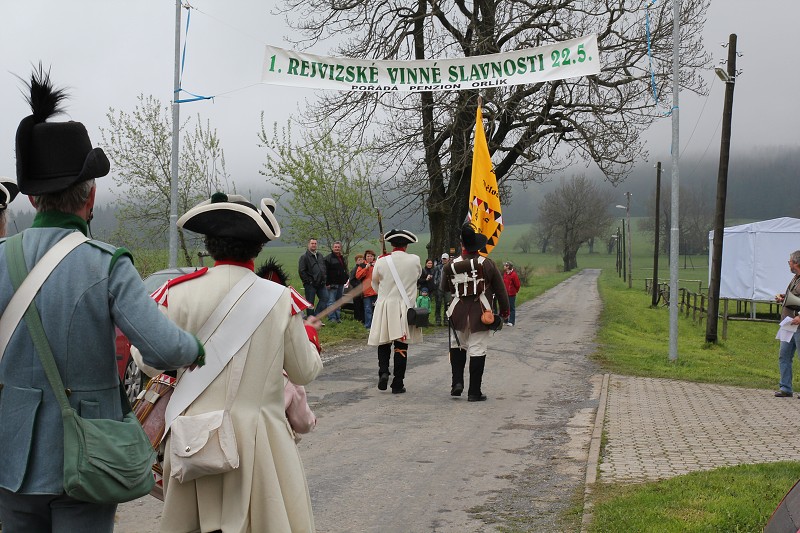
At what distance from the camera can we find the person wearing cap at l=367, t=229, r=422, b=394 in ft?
38.6

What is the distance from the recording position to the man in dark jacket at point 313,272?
70.9 feet

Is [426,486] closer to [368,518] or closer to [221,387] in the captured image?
[368,518]

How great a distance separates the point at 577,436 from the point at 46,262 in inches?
279

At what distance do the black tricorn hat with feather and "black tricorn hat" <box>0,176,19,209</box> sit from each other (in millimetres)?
2274

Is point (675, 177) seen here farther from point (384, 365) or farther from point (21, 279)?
point (21, 279)

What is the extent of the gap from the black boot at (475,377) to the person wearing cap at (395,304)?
80 cm

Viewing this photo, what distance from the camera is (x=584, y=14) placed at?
1047 inches

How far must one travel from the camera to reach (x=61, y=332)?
9.99 feet

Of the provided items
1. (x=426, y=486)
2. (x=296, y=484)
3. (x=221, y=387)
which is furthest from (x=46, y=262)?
(x=426, y=486)

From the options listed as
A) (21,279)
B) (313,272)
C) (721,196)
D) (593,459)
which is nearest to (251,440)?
(21,279)

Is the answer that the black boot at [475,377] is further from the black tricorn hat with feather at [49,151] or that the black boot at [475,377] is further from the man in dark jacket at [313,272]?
the man in dark jacket at [313,272]

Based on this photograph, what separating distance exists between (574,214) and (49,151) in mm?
136294

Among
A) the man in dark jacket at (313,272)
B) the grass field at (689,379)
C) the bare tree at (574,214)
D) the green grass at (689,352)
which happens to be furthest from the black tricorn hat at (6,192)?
the bare tree at (574,214)

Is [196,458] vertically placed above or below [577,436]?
above
